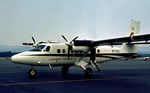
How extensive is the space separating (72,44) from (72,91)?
909 centimetres

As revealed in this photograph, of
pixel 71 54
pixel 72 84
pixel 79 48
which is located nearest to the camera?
pixel 72 84

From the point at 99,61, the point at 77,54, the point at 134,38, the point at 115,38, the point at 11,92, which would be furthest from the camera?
the point at 99,61

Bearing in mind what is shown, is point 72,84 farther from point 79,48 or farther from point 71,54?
point 71,54

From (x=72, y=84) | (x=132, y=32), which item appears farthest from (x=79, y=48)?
(x=132, y=32)

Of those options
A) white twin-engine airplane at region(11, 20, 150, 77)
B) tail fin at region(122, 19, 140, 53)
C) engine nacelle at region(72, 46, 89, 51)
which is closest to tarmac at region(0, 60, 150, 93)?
white twin-engine airplane at region(11, 20, 150, 77)

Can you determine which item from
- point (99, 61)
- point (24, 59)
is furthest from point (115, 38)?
point (24, 59)

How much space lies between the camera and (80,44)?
21.2 meters

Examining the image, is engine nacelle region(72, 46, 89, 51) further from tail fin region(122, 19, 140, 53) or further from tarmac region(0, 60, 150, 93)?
tail fin region(122, 19, 140, 53)

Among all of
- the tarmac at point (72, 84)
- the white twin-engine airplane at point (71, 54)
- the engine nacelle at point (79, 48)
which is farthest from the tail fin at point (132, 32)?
the engine nacelle at point (79, 48)

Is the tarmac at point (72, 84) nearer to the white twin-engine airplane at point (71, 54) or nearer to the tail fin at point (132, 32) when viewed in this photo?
the white twin-engine airplane at point (71, 54)

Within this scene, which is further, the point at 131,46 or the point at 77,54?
the point at 131,46

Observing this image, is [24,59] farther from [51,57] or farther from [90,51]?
[90,51]

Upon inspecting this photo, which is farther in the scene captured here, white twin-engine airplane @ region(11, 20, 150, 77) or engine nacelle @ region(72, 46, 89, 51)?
engine nacelle @ region(72, 46, 89, 51)

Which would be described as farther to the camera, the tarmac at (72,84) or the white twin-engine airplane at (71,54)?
the white twin-engine airplane at (71,54)
